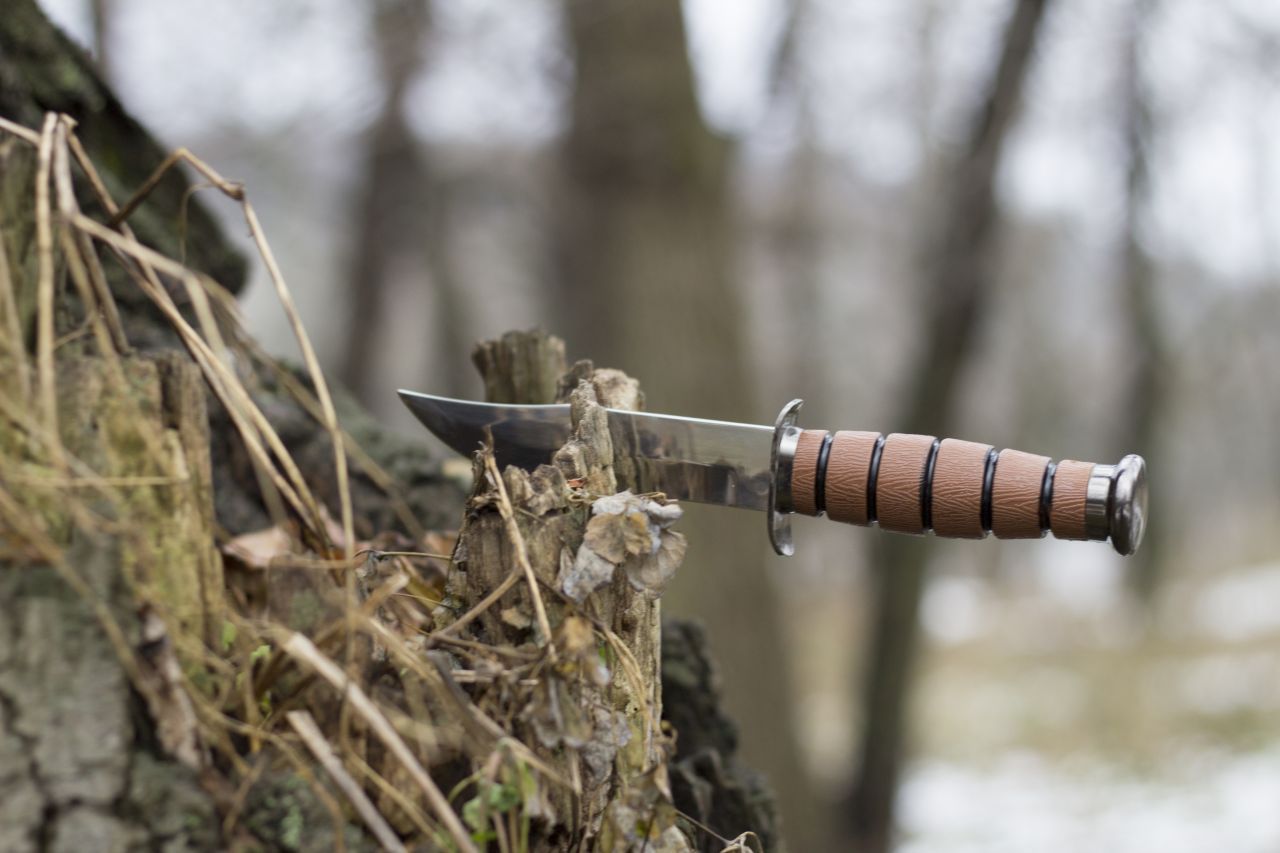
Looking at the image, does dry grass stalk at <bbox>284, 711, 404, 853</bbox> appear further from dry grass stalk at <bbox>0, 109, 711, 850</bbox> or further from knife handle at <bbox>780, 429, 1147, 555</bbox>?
knife handle at <bbox>780, 429, 1147, 555</bbox>

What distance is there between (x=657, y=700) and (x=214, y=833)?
49cm

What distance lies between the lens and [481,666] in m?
1.08

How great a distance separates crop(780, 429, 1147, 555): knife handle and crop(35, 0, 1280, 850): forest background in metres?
2.06

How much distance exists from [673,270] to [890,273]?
11.4 metres

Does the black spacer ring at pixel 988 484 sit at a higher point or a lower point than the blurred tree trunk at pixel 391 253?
lower

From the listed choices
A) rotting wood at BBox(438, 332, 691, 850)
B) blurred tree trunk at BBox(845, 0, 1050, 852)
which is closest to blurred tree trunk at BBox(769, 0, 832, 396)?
blurred tree trunk at BBox(845, 0, 1050, 852)

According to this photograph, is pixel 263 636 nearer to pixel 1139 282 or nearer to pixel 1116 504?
pixel 1116 504

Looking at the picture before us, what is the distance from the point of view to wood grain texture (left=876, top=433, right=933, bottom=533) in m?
1.33

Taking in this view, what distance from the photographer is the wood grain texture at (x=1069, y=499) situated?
1.26 metres

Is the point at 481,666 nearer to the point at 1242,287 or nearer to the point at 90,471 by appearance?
the point at 90,471

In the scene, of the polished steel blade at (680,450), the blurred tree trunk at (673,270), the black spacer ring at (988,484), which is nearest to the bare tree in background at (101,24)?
the blurred tree trunk at (673,270)

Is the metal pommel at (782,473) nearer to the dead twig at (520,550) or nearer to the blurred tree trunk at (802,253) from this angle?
the dead twig at (520,550)

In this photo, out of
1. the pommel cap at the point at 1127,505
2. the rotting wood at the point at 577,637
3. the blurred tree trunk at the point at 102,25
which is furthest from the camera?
the blurred tree trunk at the point at 102,25

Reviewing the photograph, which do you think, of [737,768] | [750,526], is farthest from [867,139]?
[737,768]
